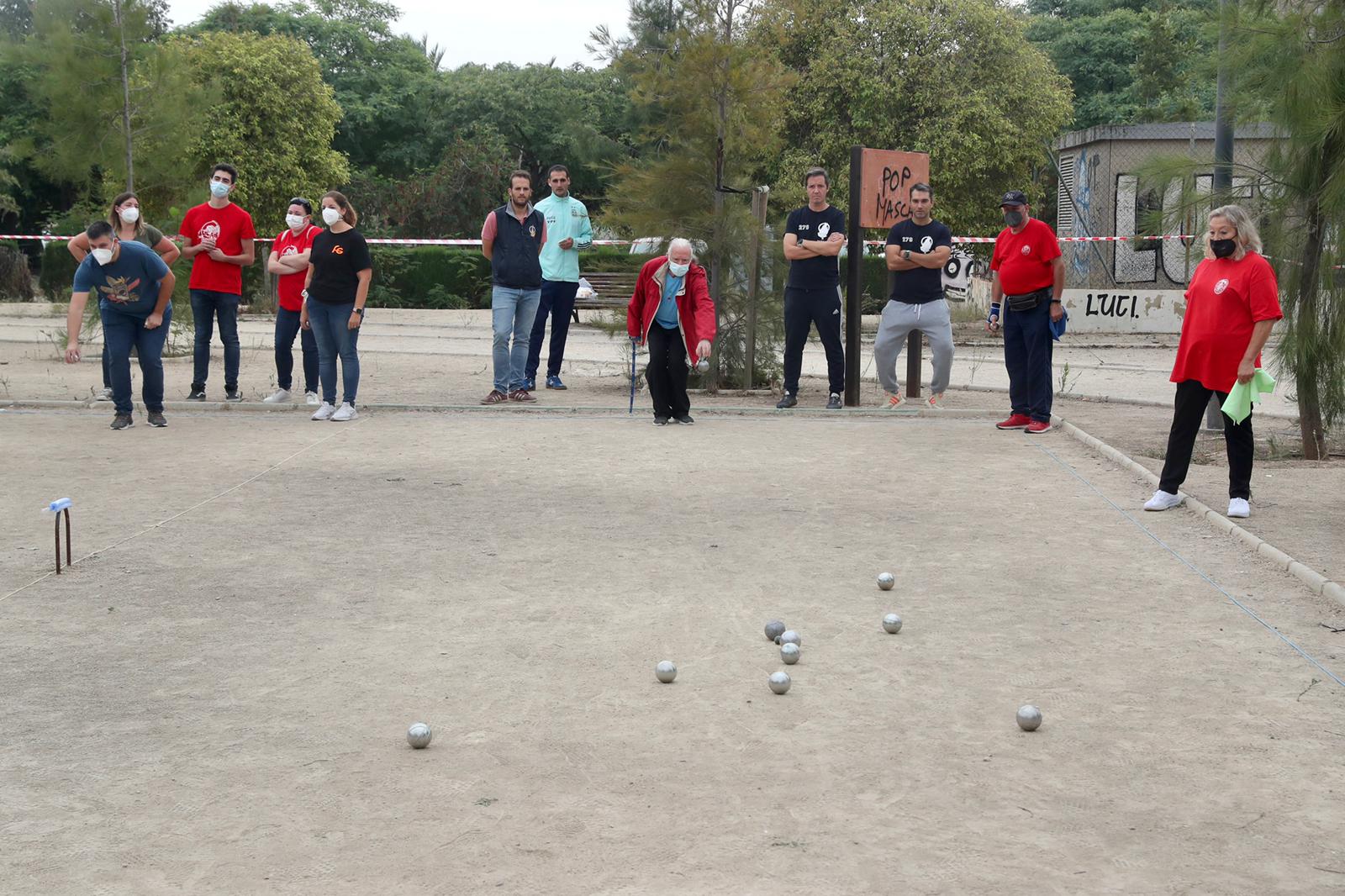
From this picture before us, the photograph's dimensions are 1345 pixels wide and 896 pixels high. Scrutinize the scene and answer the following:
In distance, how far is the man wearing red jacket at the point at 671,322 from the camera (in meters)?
11.7

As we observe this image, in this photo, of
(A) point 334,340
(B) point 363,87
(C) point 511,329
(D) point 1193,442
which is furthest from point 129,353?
(B) point 363,87

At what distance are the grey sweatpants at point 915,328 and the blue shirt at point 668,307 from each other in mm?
1758

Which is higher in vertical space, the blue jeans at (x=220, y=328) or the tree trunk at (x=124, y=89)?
the tree trunk at (x=124, y=89)

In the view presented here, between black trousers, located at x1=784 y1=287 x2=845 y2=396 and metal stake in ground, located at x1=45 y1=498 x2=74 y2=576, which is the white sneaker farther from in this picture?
metal stake in ground, located at x1=45 y1=498 x2=74 y2=576

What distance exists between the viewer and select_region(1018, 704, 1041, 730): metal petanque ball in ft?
14.3

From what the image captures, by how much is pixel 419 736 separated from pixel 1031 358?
7904 mm

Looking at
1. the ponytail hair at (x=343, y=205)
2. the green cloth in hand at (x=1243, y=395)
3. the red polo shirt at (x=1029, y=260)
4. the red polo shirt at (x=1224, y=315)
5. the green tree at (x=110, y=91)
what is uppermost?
the green tree at (x=110, y=91)

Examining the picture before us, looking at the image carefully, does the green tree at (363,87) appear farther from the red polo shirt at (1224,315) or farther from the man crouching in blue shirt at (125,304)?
the red polo shirt at (1224,315)

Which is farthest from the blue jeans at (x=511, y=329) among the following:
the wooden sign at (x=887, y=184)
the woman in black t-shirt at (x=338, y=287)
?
the wooden sign at (x=887, y=184)

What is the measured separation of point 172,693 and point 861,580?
3.00m

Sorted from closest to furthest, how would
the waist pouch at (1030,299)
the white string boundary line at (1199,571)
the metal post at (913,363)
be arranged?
the white string boundary line at (1199,571), the waist pouch at (1030,299), the metal post at (913,363)

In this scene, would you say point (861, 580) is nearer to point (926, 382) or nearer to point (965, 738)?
point (965, 738)

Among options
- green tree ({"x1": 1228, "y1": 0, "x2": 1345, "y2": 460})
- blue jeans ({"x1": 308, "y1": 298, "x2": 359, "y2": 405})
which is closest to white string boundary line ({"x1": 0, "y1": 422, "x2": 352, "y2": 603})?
blue jeans ({"x1": 308, "y1": 298, "x2": 359, "y2": 405})

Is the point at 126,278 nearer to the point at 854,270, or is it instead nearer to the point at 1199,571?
the point at 854,270
